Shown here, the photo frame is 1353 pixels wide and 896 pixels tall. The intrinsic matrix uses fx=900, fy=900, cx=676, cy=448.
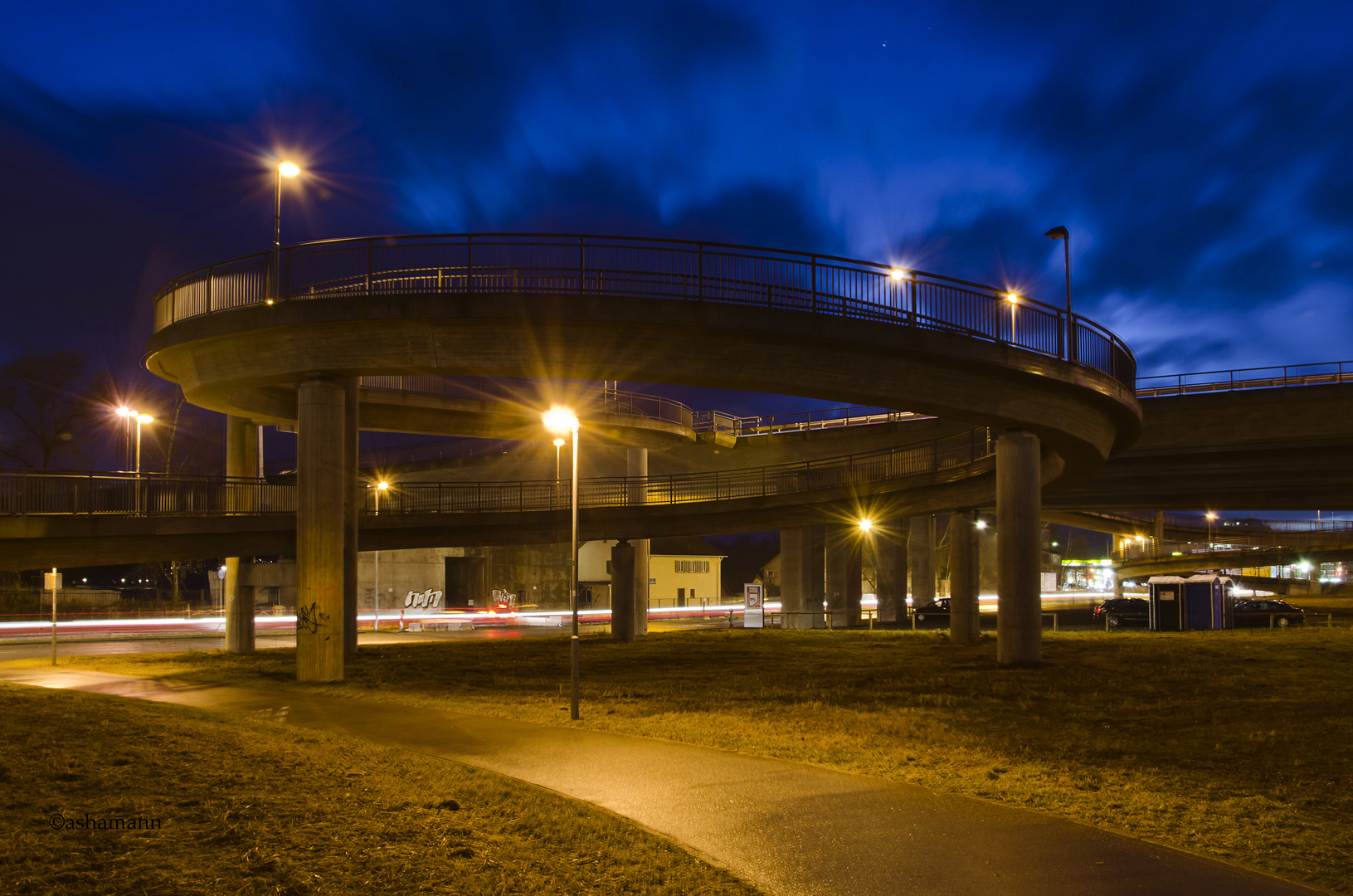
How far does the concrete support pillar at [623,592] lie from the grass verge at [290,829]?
28890mm

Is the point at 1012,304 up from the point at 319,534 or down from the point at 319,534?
up

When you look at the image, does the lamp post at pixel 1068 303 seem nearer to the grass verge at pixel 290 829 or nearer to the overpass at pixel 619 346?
the overpass at pixel 619 346

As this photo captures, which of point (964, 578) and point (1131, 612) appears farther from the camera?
point (1131, 612)

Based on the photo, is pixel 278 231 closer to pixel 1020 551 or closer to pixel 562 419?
pixel 562 419

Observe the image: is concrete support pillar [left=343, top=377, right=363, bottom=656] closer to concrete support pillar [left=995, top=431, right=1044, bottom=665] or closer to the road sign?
concrete support pillar [left=995, top=431, right=1044, bottom=665]

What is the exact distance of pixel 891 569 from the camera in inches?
2157

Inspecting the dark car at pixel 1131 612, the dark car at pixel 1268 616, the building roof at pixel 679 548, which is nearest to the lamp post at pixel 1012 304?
the dark car at pixel 1268 616

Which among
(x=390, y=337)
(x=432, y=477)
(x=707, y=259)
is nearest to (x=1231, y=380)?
(x=707, y=259)

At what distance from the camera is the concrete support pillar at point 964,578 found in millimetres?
36156

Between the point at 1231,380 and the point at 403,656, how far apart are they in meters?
32.5

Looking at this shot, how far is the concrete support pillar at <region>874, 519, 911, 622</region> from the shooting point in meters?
54.2

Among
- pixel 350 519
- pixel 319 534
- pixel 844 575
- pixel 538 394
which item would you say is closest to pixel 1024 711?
pixel 319 534

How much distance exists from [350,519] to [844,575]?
31512 mm

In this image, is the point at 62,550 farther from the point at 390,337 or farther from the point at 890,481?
the point at 890,481
